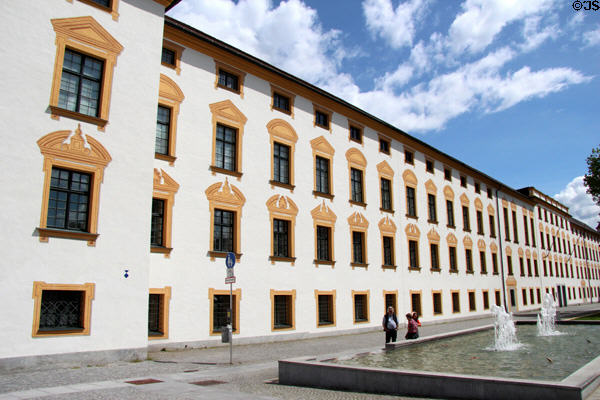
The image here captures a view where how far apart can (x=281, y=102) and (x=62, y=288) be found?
14395 millimetres

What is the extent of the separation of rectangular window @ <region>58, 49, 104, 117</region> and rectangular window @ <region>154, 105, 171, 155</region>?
10.7 feet

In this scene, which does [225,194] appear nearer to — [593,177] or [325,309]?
[325,309]

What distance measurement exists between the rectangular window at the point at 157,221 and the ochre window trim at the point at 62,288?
13.0 ft

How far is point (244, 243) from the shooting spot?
2045 cm

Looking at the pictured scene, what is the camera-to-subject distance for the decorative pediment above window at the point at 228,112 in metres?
20.3

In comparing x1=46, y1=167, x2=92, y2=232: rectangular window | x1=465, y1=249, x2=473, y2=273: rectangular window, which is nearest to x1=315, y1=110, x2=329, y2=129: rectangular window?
x1=46, y1=167, x2=92, y2=232: rectangular window

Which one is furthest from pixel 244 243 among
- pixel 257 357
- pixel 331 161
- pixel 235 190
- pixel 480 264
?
pixel 480 264

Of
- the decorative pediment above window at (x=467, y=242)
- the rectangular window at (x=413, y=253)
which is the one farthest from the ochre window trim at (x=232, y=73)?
the decorative pediment above window at (x=467, y=242)

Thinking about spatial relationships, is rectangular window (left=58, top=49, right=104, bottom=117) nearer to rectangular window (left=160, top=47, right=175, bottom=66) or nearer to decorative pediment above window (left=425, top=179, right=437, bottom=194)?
rectangular window (left=160, top=47, right=175, bottom=66)

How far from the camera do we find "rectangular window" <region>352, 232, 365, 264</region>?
26.9m

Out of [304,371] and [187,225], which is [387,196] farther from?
[304,371]

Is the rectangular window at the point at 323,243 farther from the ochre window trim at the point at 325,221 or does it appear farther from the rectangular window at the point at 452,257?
the rectangular window at the point at 452,257

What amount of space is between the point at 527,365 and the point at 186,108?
1498 centimetres

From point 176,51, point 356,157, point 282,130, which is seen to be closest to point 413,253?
point 356,157
